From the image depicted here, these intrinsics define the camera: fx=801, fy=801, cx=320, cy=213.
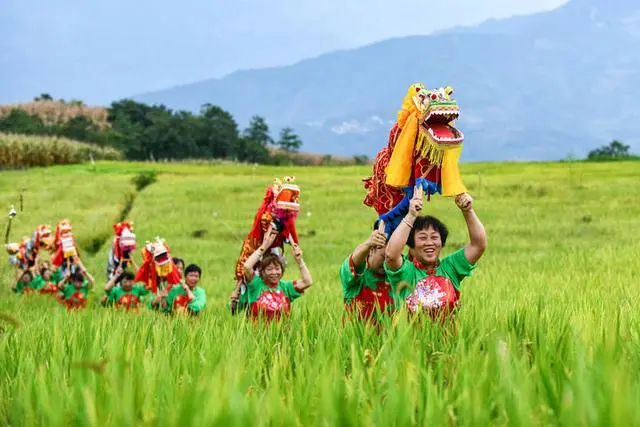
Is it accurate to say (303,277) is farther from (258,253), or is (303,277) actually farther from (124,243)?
(124,243)

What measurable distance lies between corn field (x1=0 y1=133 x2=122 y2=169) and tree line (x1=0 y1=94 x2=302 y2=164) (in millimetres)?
10940

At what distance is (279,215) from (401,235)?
2208 millimetres

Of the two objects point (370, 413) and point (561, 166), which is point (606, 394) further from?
point (561, 166)

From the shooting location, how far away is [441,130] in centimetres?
406

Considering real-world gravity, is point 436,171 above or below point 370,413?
above

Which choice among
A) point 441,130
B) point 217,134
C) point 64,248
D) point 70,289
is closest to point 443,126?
point 441,130

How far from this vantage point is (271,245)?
19.9 feet

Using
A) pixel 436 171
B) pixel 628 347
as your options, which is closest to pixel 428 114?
pixel 436 171

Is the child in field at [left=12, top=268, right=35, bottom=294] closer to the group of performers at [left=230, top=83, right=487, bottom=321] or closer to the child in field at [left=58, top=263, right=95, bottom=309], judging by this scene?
the child in field at [left=58, top=263, right=95, bottom=309]

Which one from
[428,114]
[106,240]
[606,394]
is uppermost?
[428,114]

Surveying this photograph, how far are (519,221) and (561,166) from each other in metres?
19.4

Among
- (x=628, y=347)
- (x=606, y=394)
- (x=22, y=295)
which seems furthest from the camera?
(x=22, y=295)

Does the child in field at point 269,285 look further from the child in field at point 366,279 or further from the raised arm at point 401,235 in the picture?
the raised arm at point 401,235

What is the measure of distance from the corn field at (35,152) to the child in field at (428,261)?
40.1 metres
